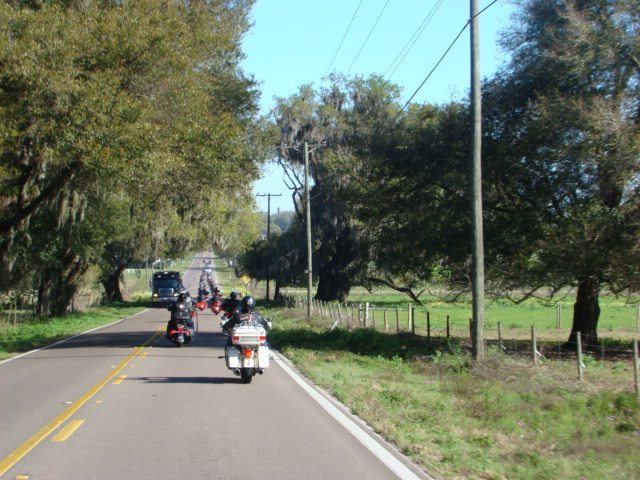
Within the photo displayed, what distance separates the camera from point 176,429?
8.27 meters

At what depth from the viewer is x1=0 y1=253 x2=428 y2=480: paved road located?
6461 mm

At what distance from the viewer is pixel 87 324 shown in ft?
104

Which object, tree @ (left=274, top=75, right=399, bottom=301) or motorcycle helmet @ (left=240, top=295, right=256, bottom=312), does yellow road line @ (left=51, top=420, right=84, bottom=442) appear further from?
tree @ (left=274, top=75, right=399, bottom=301)

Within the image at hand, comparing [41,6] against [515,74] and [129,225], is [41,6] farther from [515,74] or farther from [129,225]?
[129,225]

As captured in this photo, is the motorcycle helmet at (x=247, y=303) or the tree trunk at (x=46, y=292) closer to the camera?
the motorcycle helmet at (x=247, y=303)

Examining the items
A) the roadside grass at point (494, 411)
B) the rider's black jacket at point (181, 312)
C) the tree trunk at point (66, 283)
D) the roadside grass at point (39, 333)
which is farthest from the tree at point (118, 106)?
the tree trunk at point (66, 283)

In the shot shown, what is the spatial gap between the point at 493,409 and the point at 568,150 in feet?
27.5

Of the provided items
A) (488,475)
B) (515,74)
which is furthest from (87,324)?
(488,475)

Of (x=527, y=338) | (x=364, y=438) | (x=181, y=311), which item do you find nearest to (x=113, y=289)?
(x=181, y=311)

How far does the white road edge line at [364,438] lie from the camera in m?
6.45

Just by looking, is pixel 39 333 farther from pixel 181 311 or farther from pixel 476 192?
pixel 476 192

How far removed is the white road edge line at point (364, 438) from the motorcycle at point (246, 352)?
97 centimetres

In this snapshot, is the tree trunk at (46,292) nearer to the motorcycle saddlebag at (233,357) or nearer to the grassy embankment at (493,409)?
the grassy embankment at (493,409)

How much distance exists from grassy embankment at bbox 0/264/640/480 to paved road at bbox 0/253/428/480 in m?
0.59
